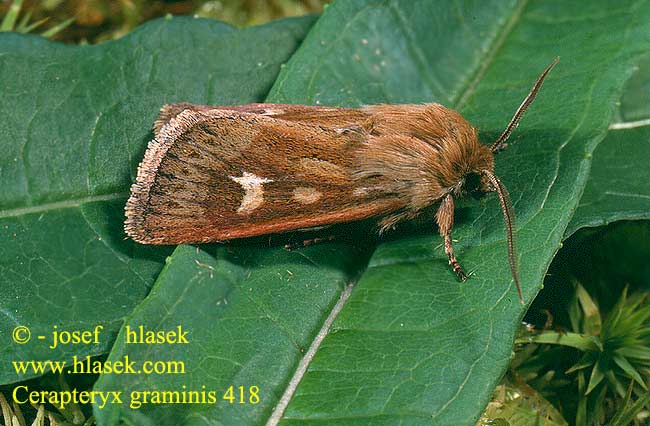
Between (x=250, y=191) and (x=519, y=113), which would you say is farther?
(x=519, y=113)

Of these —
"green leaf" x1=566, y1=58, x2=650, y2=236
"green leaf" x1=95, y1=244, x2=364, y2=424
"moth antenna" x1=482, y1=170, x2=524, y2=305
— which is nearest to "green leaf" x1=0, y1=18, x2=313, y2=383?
"green leaf" x1=95, y1=244, x2=364, y2=424

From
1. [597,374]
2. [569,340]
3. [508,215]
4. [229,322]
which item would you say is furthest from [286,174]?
[597,374]

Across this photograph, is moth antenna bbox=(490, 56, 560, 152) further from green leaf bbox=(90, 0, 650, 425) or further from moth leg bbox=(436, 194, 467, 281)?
moth leg bbox=(436, 194, 467, 281)

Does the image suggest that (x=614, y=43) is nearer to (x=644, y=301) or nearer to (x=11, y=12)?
(x=644, y=301)

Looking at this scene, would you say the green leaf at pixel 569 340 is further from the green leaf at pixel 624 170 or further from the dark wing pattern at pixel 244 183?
the dark wing pattern at pixel 244 183

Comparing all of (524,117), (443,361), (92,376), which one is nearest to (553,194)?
(524,117)

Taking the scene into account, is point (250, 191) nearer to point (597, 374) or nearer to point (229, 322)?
point (229, 322)
